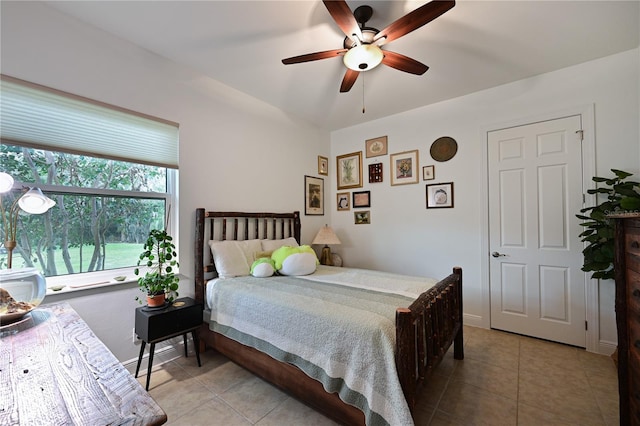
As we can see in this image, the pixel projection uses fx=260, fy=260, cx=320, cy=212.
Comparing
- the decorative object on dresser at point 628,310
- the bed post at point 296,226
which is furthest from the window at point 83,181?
the decorative object on dresser at point 628,310

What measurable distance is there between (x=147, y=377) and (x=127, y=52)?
2643 millimetres

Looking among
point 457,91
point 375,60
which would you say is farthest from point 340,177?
point 375,60

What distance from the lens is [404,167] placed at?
11.7 feet

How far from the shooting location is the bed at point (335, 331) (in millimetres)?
1335

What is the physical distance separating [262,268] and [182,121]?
166 centimetres

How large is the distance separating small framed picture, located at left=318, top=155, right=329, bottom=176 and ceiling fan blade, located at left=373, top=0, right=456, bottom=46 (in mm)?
2395

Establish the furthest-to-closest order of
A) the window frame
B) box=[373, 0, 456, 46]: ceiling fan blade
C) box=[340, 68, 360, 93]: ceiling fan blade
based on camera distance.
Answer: box=[340, 68, 360, 93]: ceiling fan blade
the window frame
box=[373, 0, 456, 46]: ceiling fan blade

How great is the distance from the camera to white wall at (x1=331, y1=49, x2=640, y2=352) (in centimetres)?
238

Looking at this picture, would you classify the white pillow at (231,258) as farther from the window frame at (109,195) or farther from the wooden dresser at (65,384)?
the wooden dresser at (65,384)

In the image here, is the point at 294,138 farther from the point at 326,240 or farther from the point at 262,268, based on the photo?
the point at 262,268

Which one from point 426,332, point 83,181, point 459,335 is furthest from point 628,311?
point 83,181

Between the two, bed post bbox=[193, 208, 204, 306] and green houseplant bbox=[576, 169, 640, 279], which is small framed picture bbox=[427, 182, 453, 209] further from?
bed post bbox=[193, 208, 204, 306]

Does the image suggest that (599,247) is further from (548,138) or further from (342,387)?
(342,387)

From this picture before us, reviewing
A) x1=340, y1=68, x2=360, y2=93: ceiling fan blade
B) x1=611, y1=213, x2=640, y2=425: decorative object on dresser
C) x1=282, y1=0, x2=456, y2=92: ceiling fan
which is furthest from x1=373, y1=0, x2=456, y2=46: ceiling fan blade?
x1=611, y1=213, x2=640, y2=425: decorative object on dresser
